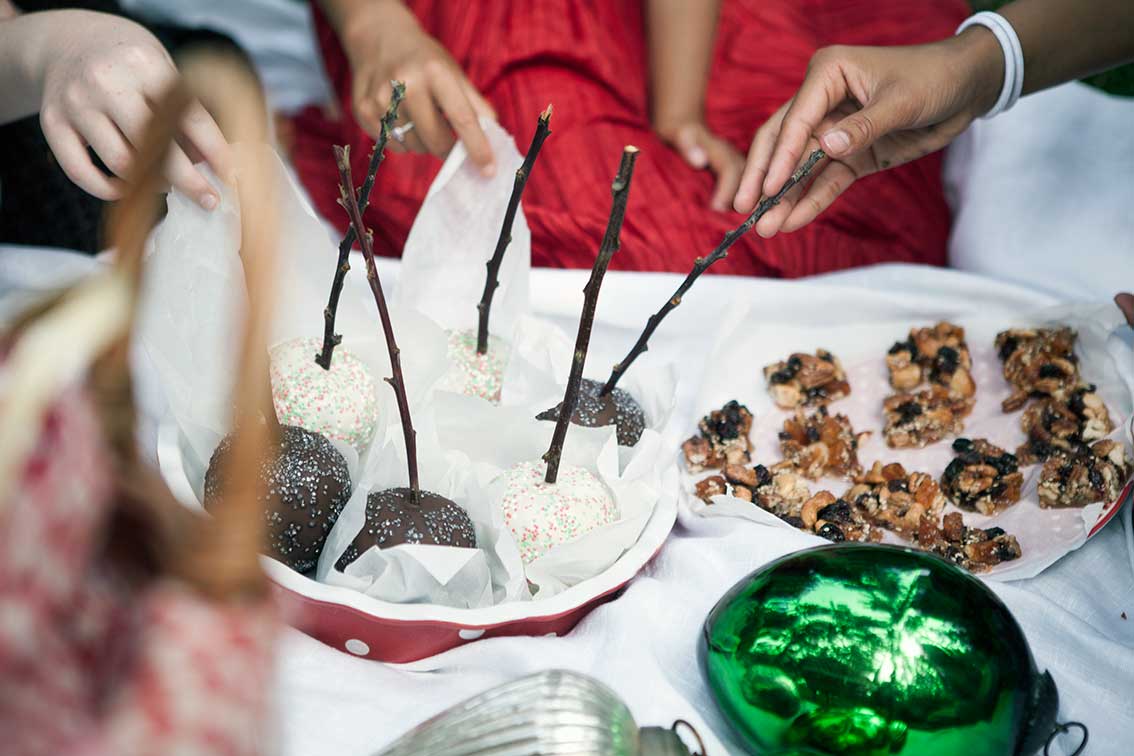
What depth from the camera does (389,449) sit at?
55 centimetres

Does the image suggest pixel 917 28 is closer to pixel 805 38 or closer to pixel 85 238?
pixel 805 38

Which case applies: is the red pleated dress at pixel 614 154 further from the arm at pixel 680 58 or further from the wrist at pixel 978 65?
the wrist at pixel 978 65

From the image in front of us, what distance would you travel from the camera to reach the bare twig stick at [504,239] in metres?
0.52

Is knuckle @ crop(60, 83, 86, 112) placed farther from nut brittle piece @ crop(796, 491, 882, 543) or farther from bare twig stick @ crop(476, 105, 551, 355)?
nut brittle piece @ crop(796, 491, 882, 543)

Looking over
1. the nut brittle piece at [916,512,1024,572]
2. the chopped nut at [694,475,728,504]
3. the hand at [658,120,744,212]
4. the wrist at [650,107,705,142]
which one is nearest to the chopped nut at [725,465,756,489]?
the chopped nut at [694,475,728,504]

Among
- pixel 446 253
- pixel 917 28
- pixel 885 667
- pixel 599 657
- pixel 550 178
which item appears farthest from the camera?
pixel 917 28

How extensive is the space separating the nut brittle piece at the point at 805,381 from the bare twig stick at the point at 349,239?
370 millimetres

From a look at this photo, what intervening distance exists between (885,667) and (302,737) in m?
0.30

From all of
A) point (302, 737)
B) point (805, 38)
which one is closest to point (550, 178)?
point (805, 38)

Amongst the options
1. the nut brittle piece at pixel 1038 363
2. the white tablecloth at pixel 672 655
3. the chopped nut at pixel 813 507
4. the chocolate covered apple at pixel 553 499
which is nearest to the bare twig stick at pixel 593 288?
the chocolate covered apple at pixel 553 499

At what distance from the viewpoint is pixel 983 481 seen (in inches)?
27.6

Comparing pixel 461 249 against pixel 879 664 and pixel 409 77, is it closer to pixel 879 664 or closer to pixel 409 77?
pixel 409 77

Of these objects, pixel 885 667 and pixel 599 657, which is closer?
pixel 885 667

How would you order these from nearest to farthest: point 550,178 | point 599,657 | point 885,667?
point 885,667 → point 599,657 → point 550,178
